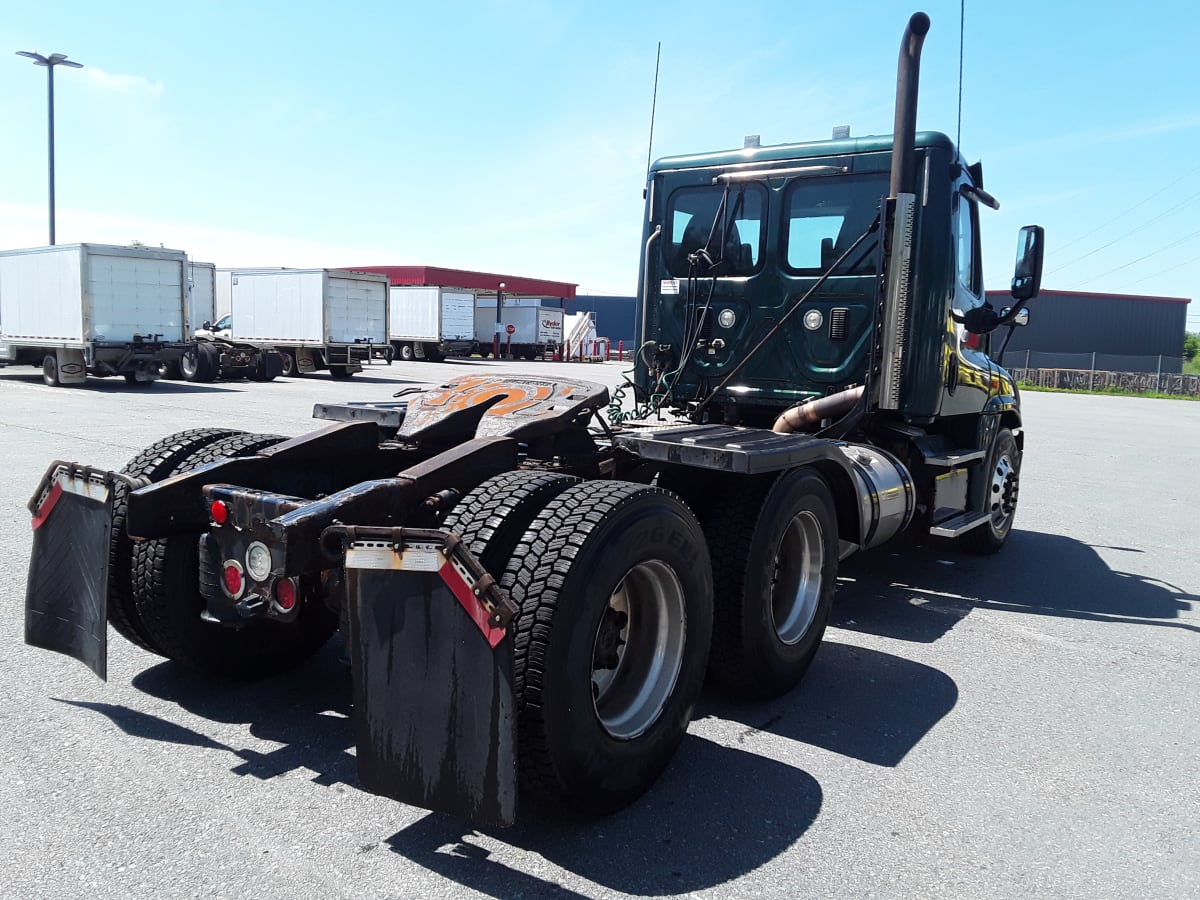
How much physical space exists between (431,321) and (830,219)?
Answer: 35.0 meters

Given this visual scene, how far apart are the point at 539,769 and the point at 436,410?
214cm

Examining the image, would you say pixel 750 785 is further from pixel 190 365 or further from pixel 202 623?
pixel 190 365

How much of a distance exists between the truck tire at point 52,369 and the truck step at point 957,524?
68.9 feet

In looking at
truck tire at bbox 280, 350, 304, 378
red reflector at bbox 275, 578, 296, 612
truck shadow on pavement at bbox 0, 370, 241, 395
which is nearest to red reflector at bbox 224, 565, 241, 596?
red reflector at bbox 275, 578, 296, 612

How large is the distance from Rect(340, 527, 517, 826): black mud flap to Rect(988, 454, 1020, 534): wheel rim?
5.76m

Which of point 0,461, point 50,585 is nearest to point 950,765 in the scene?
point 50,585

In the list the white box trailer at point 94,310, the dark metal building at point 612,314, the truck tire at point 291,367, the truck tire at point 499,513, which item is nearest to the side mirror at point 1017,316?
the truck tire at point 499,513

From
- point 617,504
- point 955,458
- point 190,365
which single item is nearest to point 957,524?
point 955,458

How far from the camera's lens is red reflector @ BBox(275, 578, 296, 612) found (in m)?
3.04

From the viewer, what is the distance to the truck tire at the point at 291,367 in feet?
89.8

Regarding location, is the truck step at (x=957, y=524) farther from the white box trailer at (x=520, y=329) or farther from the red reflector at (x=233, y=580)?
the white box trailer at (x=520, y=329)

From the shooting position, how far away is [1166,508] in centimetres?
1014

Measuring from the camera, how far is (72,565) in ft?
11.4

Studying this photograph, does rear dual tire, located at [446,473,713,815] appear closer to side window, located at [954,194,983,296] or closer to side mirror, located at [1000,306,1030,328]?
side window, located at [954,194,983,296]
